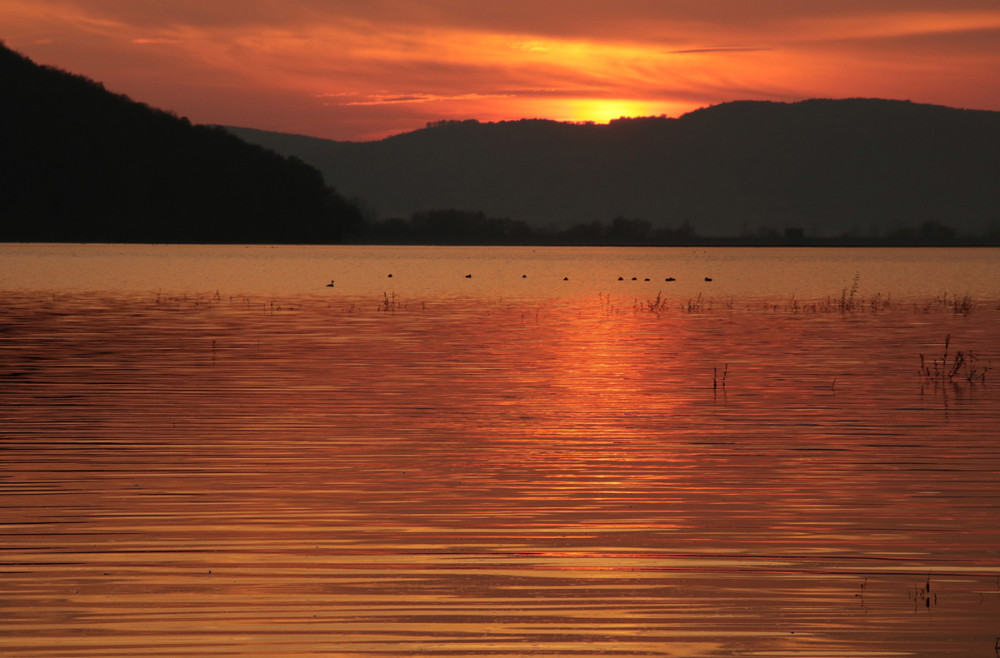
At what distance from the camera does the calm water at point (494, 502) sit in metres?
11.1

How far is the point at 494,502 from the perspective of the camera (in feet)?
52.1

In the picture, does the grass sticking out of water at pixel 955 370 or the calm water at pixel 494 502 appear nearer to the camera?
the calm water at pixel 494 502

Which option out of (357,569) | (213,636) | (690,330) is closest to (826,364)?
(690,330)

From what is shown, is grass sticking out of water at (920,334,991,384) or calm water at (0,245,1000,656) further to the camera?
grass sticking out of water at (920,334,991,384)

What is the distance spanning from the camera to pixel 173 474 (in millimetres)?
17375

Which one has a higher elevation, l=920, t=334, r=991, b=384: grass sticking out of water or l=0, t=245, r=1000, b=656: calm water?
l=920, t=334, r=991, b=384: grass sticking out of water

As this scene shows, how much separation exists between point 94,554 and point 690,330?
34.0 metres

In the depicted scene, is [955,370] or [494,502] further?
[955,370]

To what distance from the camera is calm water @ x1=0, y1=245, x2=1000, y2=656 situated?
36.3ft

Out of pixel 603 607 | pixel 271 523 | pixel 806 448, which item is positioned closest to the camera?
pixel 603 607

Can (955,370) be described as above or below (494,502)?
above

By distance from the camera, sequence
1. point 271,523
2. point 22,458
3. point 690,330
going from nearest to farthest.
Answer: point 271,523, point 22,458, point 690,330

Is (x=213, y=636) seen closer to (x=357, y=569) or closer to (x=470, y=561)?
(x=357, y=569)

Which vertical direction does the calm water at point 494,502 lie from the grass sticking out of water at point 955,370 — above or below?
below
